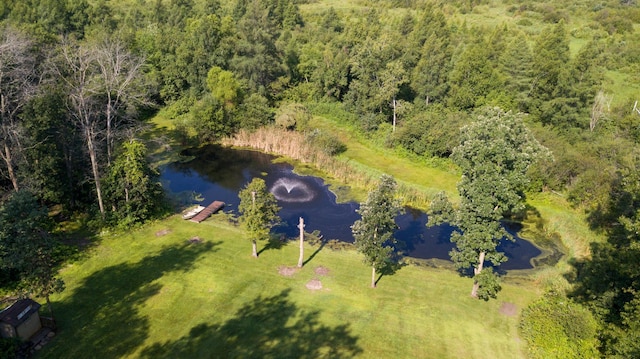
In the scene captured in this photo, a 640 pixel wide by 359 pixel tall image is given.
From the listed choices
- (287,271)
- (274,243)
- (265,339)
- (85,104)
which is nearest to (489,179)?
(287,271)

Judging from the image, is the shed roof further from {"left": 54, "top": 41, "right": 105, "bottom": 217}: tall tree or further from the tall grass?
the tall grass

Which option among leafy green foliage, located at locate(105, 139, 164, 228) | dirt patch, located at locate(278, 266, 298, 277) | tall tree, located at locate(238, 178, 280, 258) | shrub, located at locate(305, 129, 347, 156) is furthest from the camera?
shrub, located at locate(305, 129, 347, 156)

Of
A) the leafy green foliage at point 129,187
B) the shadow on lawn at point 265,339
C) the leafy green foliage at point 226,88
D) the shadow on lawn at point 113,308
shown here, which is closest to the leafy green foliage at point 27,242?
the shadow on lawn at point 113,308

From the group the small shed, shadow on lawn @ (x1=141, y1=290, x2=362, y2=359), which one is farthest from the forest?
shadow on lawn @ (x1=141, y1=290, x2=362, y2=359)

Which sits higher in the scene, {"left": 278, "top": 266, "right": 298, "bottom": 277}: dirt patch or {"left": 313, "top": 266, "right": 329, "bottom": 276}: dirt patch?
{"left": 278, "top": 266, "right": 298, "bottom": 277}: dirt patch

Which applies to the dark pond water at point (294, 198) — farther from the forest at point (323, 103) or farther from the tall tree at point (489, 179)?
the tall tree at point (489, 179)

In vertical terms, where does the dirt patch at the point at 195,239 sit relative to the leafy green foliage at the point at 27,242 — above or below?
below

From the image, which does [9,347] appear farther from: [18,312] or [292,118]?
[292,118]
